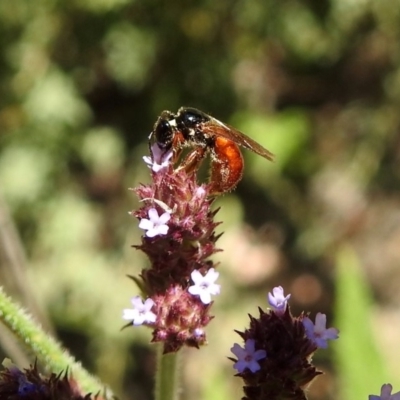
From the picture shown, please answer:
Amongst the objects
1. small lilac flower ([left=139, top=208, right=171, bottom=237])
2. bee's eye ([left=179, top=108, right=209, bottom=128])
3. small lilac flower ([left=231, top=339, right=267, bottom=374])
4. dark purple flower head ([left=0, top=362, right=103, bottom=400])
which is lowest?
dark purple flower head ([left=0, top=362, right=103, bottom=400])

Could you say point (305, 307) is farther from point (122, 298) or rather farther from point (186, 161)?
point (186, 161)

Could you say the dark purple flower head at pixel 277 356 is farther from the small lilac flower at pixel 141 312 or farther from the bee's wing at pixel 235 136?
the bee's wing at pixel 235 136

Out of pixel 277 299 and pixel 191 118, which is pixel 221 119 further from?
pixel 277 299

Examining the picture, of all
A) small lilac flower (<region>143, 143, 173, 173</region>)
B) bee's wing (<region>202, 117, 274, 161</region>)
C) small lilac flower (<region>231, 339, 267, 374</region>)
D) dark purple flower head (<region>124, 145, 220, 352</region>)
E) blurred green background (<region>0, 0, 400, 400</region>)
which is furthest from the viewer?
blurred green background (<region>0, 0, 400, 400</region>)

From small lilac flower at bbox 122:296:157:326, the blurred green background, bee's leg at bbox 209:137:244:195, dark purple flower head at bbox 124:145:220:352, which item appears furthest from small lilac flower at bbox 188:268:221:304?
the blurred green background

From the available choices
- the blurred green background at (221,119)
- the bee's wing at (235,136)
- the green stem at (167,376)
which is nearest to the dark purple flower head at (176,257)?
the green stem at (167,376)

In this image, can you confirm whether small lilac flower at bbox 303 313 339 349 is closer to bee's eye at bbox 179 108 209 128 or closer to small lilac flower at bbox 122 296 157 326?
small lilac flower at bbox 122 296 157 326
